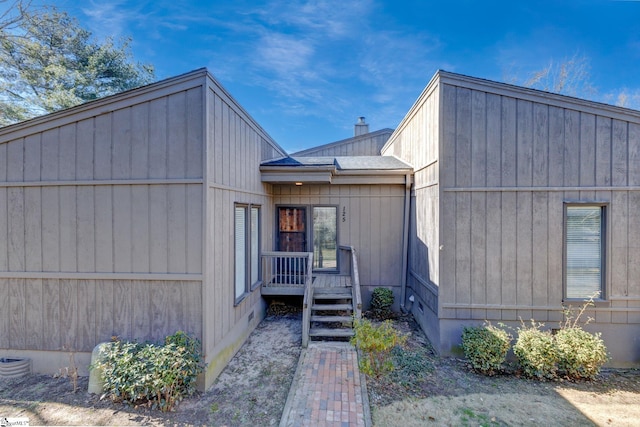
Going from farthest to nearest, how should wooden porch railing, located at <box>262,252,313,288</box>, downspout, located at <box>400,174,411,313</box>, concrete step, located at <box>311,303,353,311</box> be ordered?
downspout, located at <box>400,174,411,313</box> → wooden porch railing, located at <box>262,252,313,288</box> → concrete step, located at <box>311,303,353,311</box>

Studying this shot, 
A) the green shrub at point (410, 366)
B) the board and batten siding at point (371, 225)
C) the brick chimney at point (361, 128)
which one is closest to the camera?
the green shrub at point (410, 366)

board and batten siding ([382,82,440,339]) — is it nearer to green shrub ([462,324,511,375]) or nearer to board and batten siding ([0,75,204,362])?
green shrub ([462,324,511,375])

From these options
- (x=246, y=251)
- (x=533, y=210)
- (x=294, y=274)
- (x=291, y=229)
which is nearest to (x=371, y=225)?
(x=291, y=229)

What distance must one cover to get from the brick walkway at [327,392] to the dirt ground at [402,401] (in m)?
0.15

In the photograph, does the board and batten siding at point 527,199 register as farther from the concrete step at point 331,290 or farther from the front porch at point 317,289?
the concrete step at point 331,290

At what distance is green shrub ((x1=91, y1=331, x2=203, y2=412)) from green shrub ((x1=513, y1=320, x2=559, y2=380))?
4.80m

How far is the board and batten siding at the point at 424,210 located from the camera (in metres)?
5.25

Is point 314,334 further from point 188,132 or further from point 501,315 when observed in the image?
point 188,132

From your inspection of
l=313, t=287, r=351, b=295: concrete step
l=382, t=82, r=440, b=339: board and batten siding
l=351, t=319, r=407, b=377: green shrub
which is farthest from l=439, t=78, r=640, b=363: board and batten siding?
l=313, t=287, r=351, b=295: concrete step

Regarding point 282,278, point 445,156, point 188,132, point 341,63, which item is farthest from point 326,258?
point 341,63

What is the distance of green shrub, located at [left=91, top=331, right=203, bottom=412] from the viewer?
342 cm

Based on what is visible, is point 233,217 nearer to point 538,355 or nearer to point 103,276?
point 103,276

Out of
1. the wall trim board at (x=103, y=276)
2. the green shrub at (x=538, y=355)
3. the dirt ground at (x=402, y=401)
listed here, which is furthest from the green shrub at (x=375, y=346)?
the wall trim board at (x=103, y=276)

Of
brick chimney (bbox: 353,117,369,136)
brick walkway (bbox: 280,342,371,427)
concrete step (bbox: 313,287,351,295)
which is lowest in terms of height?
brick walkway (bbox: 280,342,371,427)
